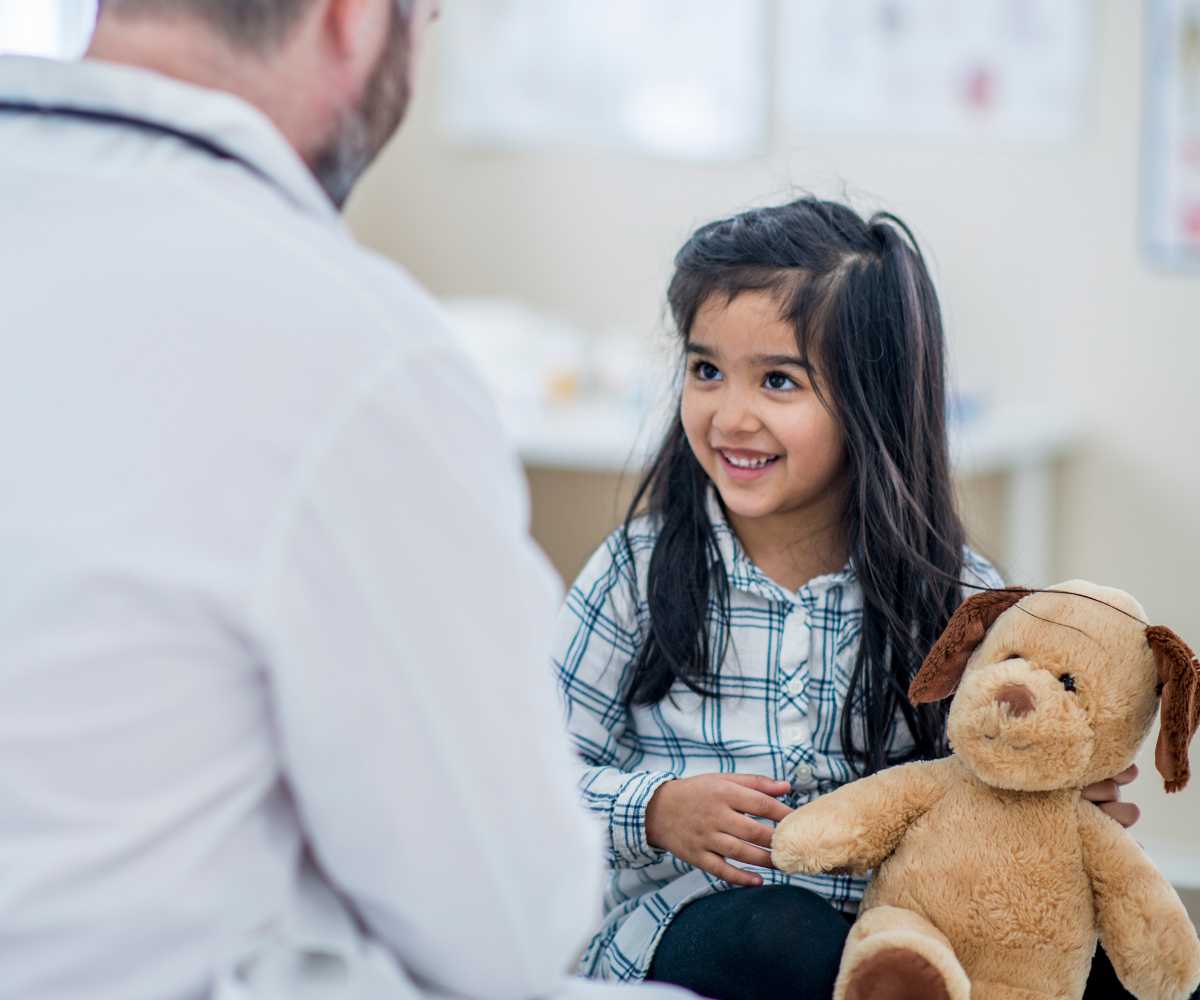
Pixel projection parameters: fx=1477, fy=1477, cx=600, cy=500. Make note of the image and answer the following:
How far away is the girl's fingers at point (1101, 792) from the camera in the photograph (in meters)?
1.01

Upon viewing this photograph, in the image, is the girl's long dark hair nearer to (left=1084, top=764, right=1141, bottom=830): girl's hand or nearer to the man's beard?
(left=1084, top=764, right=1141, bottom=830): girl's hand

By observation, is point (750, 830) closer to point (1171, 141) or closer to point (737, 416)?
point (737, 416)

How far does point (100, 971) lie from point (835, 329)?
700mm

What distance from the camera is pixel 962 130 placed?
257 centimetres

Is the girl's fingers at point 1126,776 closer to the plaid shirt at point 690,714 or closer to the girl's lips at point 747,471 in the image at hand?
the plaid shirt at point 690,714

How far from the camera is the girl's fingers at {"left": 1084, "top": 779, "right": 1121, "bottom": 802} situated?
1.01m

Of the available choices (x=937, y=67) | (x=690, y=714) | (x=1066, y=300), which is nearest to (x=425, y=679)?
(x=690, y=714)

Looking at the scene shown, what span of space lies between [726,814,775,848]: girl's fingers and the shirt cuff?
0.08 m

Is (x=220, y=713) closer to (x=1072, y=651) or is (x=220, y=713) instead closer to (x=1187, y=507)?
(x=1072, y=651)

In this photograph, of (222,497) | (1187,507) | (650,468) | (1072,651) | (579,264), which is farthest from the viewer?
(579,264)

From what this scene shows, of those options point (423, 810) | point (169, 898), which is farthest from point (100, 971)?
point (423, 810)

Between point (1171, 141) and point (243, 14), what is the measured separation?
2.08 meters

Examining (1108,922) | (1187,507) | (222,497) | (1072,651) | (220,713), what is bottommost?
(1187,507)

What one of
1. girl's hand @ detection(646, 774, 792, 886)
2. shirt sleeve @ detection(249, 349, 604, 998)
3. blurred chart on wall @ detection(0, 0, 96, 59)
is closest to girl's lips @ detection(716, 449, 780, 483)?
girl's hand @ detection(646, 774, 792, 886)
